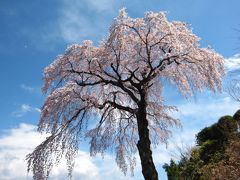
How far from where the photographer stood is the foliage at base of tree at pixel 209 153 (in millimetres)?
19031

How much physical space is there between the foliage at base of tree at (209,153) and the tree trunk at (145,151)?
175 inches

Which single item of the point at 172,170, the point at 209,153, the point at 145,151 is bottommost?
the point at 145,151

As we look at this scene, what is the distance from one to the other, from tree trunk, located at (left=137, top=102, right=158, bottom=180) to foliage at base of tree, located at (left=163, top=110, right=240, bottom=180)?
4.43 meters

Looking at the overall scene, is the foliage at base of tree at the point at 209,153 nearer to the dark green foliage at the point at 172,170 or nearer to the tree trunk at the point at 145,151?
the dark green foliage at the point at 172,170

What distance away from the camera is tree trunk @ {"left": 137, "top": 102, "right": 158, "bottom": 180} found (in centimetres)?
1423

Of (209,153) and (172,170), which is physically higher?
(209,153)

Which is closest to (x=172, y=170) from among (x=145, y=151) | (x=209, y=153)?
(x=209, y=153)

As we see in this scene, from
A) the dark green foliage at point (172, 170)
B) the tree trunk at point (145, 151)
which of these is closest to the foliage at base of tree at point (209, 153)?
the dark green foliage at point (172, 170)

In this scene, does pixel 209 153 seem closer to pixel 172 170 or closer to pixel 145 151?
pixel 172 170

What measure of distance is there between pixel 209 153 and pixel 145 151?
8.79m

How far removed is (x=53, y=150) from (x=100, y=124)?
340 cm

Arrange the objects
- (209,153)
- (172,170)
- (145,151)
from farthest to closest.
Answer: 1. (172,170)
2. (209,153)
3. (145,151)

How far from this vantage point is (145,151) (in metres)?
14.6

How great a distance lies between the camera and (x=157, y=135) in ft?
63.5
